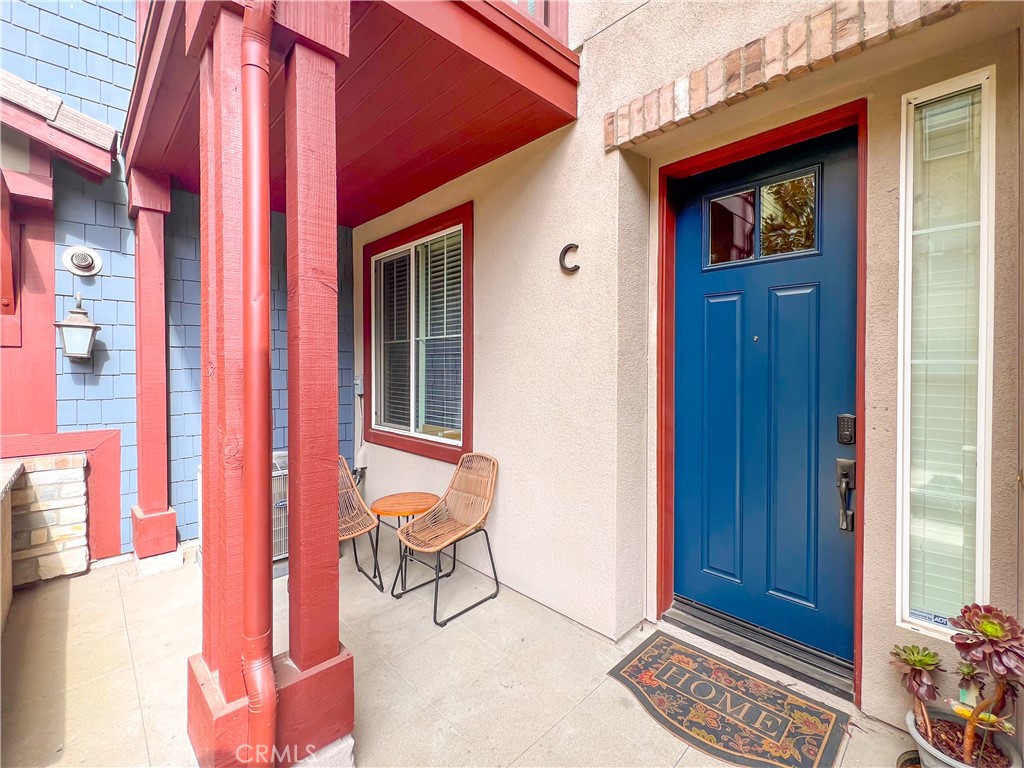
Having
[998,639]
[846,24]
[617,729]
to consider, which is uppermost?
[846,24]

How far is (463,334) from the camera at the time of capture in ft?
10.5

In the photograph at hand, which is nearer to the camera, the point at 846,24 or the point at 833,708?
the point at 846,24

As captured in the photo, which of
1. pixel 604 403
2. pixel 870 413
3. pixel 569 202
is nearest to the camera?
pixel 870 413

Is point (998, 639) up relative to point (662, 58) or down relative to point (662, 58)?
down

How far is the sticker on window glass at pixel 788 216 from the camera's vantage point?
205 cm

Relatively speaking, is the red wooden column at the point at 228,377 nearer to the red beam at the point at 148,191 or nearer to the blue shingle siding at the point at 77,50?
the red beam at the point at 148,191

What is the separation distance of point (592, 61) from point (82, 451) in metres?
4.11

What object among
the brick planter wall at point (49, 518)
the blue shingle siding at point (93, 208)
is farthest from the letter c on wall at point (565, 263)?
the brick planter wall at point (49, 518)

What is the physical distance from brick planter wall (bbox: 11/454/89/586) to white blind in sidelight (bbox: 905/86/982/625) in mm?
4680

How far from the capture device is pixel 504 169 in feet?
9.33

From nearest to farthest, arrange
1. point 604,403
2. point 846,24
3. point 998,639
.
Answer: point 998,639
point 846,24
point 604,403

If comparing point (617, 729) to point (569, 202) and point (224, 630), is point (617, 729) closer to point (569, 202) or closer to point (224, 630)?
point (224, 630)

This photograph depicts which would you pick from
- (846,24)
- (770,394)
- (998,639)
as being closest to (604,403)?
(770,394)

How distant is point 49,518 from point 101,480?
0.33 m
